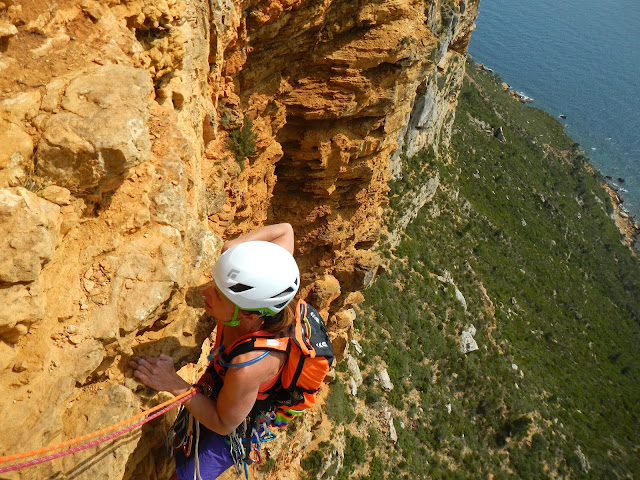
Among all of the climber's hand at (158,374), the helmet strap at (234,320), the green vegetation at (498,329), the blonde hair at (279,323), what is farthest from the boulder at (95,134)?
the green vegetation at (498,329)

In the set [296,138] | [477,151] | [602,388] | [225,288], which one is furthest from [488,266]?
[225,288]

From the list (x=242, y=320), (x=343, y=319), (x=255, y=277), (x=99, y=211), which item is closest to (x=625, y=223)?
(x=343, y=319)

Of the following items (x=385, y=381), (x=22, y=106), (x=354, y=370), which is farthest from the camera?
(x=385, y=381)

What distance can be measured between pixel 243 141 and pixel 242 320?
5050mm

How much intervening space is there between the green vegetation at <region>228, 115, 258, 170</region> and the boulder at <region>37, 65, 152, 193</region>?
4490 mm

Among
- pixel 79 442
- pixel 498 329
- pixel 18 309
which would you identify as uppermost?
pixel 18 309

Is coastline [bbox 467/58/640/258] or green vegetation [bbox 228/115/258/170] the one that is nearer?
green vegetation [bbox 228/115/258/170]

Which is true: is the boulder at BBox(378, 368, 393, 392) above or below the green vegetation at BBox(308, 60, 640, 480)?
above

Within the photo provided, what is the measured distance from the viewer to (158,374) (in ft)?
10.9

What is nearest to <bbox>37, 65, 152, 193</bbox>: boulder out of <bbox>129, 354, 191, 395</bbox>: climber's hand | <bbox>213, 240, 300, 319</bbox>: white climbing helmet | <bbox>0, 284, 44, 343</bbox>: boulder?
<bbox>0, 284, 44, 343</bbox>: boulder

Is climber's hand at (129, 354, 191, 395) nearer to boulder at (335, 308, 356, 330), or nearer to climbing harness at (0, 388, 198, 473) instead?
climbing harness at (0, 388, 198, 473)

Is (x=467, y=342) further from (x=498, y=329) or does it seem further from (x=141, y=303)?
(x=141, y=303)

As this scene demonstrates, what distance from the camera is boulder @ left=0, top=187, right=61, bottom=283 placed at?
91.9 inches

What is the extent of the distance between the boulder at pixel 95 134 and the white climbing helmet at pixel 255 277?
2.86ft
